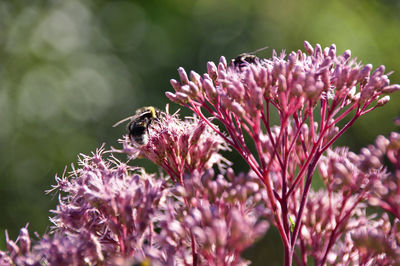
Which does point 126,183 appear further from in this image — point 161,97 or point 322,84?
point 161,97

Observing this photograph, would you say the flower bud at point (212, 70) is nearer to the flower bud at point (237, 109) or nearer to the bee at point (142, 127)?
the flower bud at point (237, 109)

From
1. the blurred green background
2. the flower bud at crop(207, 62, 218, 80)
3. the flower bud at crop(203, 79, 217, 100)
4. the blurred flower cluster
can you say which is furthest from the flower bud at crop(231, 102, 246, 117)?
the blurred green background

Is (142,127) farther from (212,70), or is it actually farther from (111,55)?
(111,55)

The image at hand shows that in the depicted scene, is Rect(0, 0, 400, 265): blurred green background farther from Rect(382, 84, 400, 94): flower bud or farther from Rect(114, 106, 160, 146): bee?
Rect(382, 84, 400, 94): flower bud

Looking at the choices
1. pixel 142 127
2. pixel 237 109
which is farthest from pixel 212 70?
pixel 142 127

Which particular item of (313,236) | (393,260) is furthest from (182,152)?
(393,260)

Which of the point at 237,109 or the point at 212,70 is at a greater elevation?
the point at 212,70
